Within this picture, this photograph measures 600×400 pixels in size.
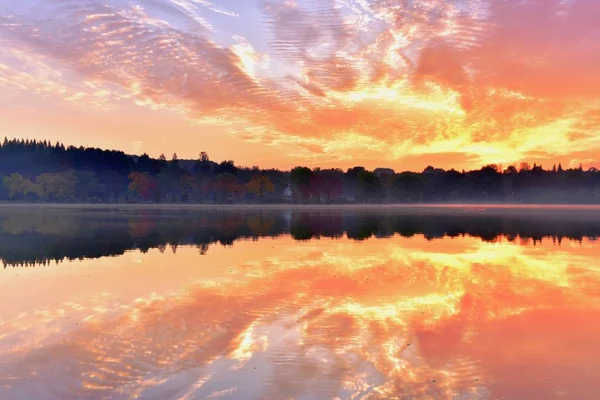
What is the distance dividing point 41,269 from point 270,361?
60.3 feet

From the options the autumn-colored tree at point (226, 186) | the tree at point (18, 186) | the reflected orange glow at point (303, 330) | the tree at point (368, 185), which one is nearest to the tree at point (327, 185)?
the tree at point (368, 185)

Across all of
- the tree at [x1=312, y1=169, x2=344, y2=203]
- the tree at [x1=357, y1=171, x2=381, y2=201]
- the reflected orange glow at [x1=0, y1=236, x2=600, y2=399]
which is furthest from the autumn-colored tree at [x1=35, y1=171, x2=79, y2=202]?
the reflected orange glow at [x1=0, y1=236, x2=600, y2=399]

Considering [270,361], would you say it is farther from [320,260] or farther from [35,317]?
[320,260]

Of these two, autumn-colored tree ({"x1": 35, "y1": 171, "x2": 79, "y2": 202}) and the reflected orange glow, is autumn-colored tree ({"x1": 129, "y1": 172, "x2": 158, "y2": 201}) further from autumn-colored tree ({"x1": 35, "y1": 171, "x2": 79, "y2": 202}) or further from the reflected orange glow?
the reflected orange glow

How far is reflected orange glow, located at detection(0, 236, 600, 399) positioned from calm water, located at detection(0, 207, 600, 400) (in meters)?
0.06

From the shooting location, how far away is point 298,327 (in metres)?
14.9

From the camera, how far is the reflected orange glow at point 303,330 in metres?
10.7

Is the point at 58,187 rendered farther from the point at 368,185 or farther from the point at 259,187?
the point at 368,185

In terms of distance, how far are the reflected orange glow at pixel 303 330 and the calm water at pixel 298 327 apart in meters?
0.06

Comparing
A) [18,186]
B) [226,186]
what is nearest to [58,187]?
[18,186]

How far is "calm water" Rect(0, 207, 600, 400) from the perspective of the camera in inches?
421

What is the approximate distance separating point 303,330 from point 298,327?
13.4 inches

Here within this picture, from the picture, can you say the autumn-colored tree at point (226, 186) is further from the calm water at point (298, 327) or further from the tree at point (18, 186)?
the calm water at point (298, 327)

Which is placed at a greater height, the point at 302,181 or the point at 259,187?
the point at 302,181
